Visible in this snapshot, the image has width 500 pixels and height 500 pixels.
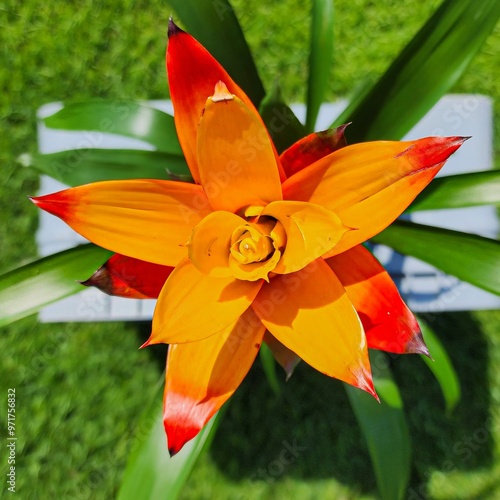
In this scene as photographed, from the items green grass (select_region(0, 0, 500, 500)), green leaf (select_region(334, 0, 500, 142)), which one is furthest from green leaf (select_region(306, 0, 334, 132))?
green grass (select_region(0, 0, 500, 500))

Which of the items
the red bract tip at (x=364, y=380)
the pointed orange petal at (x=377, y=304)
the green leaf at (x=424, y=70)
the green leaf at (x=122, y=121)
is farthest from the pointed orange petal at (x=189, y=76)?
the green leaf at (x=122, y=121)

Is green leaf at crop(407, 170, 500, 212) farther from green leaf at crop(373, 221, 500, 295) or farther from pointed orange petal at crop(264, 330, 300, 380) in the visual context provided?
pointed orange petal at crop(264, 330, 300, 380)

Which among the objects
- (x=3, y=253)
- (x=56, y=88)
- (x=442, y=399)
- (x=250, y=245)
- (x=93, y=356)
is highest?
(x=56, y=88)

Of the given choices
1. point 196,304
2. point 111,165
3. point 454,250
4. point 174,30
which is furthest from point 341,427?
point 174,30

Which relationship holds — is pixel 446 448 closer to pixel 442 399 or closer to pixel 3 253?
pixel 442 399

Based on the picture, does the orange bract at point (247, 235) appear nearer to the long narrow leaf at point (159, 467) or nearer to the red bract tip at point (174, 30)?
the red bract tip at point (174, 30)

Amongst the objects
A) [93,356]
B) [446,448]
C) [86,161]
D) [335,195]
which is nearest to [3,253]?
[93,356]
